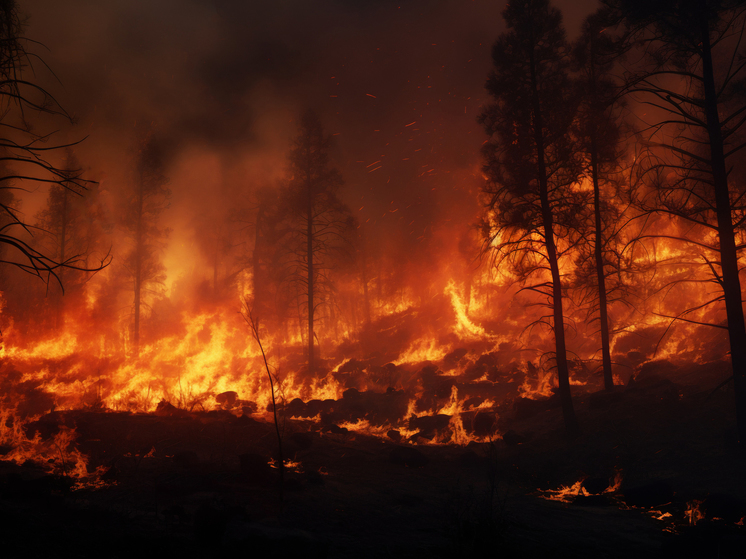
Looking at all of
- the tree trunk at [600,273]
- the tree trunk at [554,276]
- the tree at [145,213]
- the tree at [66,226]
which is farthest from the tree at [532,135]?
the tree at [66,226]

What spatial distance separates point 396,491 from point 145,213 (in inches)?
1114

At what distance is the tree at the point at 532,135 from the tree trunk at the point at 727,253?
375 cm

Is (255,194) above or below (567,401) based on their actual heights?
above

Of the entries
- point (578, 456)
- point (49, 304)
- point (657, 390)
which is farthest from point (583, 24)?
point (49, 304)

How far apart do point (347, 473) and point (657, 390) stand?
10932 mm

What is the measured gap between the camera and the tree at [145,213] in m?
29.3

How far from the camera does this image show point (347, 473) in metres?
10.5

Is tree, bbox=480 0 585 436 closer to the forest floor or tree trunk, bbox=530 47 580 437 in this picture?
tree trunk, bbox=530 47 580 437

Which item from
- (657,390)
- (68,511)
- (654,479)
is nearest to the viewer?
(68,511)

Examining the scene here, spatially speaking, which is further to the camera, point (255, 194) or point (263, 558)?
point (255, 194)

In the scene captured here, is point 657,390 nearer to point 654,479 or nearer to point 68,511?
point 654,479

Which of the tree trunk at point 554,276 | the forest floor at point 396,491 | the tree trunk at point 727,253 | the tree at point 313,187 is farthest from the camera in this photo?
the tree at point 313,187

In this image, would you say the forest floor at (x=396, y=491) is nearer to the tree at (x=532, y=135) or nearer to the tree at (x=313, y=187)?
the tree at (x=532, y=135)

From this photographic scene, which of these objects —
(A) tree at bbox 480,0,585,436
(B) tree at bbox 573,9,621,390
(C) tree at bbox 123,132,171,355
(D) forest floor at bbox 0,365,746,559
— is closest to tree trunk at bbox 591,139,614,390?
(B) tree at bbox 573,9,621,390
